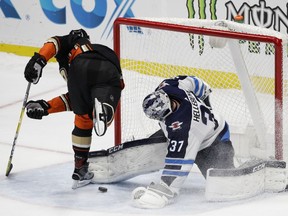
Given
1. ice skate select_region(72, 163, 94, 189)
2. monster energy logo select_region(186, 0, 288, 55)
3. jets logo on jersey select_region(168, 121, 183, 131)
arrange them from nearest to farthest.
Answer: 1. jets logo on jersey select_region(168, 121, 183, 131)
2. ice skate select_region(72, 163, 94, 189)
3. monster energy logo select_region(186, 0, 288, 55)

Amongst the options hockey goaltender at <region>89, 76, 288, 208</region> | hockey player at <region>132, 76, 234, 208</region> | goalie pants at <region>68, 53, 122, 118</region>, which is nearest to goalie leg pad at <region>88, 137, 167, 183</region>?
hockey goaltender at <region>89, 76, 288, 208</region>

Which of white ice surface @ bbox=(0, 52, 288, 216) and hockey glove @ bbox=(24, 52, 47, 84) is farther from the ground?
hockey glove @ bbox=(24, 52, 47, 84)

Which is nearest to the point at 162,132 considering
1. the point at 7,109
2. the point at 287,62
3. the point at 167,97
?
the point at 167,97

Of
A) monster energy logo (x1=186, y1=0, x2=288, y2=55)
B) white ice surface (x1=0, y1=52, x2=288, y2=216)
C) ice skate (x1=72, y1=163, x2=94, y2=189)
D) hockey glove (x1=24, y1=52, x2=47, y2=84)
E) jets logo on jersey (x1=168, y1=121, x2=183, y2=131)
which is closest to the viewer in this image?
white ice surface (x1=0, y1=52, x2=288, y2=216)

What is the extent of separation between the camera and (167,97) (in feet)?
14.7

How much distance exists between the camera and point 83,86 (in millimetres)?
4551

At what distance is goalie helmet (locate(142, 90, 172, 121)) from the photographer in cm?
444

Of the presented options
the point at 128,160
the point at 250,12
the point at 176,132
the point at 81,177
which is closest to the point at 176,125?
the point at 176,132

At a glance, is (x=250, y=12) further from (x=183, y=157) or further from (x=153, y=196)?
(x=153, y=196)

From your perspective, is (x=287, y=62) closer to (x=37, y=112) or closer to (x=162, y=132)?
(x=162, y=132)

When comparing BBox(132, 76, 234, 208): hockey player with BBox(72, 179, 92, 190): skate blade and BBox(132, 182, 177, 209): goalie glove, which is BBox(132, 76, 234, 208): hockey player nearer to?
BBox(132, 182, 177, 209): goalie glove

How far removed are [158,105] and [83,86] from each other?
0.36 metres

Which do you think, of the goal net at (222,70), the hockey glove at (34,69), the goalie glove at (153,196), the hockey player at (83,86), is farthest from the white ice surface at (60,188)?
the hockey glove at (34,69)

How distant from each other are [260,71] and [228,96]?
296 millimetres
